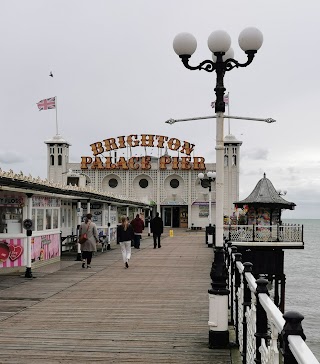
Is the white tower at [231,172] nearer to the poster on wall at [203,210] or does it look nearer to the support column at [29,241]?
A: the poster on wall at [203,210]

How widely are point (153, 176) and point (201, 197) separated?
19.9ft

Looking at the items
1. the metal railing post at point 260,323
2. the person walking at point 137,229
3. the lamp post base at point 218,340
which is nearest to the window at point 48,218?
A: the person walking at point 137,229

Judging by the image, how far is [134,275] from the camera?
50.6 feet

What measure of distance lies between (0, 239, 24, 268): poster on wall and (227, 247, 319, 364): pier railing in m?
9.69

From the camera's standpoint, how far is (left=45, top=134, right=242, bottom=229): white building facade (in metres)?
63.8

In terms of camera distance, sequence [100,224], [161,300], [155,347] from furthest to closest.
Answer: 1. [100,224]
2. [161,300]
3. [155,347]

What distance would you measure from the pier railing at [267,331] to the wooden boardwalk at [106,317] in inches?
43.5

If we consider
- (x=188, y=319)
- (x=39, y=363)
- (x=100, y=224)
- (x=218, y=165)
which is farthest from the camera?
(x=100, y=224)

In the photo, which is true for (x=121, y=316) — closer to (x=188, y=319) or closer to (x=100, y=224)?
(x=188, y=319)

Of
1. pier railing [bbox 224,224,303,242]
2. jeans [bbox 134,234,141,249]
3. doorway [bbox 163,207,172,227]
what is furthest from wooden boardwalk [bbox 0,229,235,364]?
doorway [bbox 163,207,172,227]

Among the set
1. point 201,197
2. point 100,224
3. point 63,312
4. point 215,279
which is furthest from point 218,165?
point 201,197

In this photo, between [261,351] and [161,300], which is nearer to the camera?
[261,351]

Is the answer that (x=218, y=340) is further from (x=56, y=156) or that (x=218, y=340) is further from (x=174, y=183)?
(x=56, y=156)

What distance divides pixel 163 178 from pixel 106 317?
55429 millimetres
